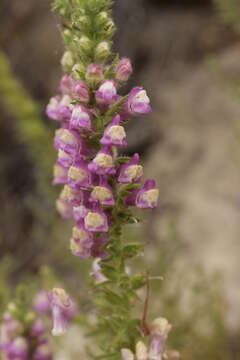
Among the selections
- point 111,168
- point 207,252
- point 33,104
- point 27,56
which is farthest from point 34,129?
point 27,56

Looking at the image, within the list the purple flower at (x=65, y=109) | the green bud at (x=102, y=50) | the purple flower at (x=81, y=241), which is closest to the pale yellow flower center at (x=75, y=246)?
the purple flower at (x=81, y=241)

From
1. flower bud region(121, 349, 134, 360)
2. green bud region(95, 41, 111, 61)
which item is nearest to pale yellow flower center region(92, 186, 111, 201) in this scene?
green bud region(95, 41, 111, 61)

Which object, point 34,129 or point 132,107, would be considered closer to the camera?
point 132,107

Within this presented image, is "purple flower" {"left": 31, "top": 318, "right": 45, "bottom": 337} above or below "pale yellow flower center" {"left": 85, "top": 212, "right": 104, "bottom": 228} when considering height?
below

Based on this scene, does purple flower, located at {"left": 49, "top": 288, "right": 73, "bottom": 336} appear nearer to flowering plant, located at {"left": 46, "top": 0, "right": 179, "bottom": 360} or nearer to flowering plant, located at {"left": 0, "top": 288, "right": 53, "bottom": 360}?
flowering plant, located at {"left": 46, "top": 0, "right": 179, "bottom": 360}

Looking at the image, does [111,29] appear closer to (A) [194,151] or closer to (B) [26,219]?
(A) [194,151]

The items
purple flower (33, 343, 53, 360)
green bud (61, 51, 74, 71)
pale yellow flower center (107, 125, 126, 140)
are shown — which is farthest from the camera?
purple flower (33, 343, 53, 360)

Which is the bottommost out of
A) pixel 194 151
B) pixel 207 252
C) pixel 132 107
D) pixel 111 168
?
pixel 111 168
